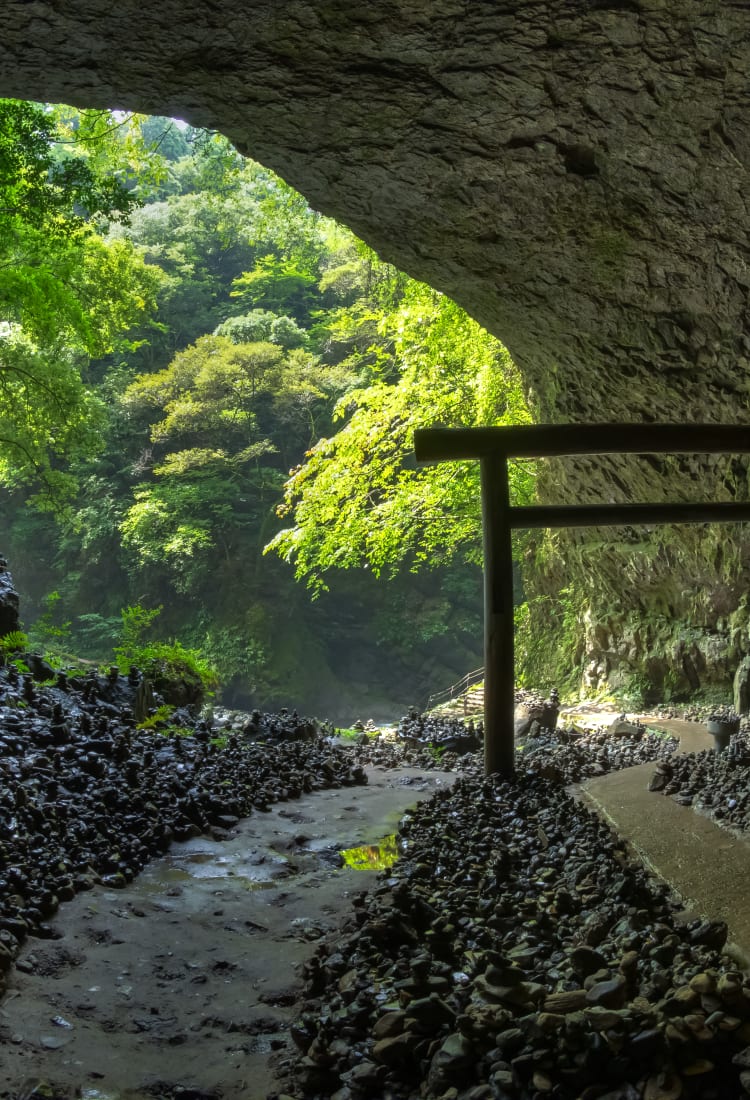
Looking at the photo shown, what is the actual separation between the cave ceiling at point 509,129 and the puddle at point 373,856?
167 inches

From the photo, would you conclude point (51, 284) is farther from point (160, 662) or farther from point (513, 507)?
point (513, 507)

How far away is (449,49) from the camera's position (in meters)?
4.17

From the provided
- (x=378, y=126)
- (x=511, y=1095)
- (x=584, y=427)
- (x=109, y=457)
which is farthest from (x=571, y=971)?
(x=109, y=457)

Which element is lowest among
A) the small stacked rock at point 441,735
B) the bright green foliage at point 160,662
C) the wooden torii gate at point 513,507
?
the small stacked rock at point 441,735

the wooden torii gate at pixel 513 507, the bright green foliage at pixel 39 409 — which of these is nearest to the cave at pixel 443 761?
the wooden torii gate at pixel 513 507

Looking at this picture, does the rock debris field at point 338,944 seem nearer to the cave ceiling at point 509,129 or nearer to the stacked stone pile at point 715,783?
the stacked stone pile at point 715,783

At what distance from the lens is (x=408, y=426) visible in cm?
1230

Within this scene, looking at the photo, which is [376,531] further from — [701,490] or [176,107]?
[176,107]

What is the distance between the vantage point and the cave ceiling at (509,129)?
13.0 feet

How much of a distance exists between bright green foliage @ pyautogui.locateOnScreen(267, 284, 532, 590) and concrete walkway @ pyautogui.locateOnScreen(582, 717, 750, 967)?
736 cm

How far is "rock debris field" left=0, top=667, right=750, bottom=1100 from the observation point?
6.15 feet

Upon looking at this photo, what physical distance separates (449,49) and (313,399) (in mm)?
20659

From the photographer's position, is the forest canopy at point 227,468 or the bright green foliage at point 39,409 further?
the forest canopy at point 227,468

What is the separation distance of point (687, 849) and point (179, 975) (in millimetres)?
2143
